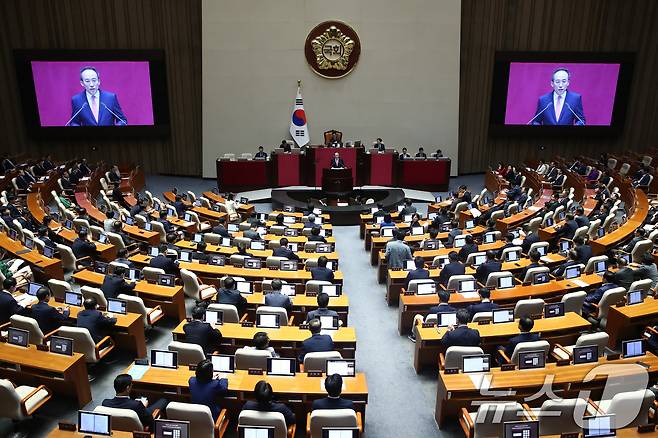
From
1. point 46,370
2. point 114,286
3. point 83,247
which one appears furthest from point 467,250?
point 83,247

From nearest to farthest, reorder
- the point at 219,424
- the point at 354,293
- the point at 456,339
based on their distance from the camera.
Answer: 1. the point at 219,424
2. the point at 456,339
3. the point at 354,293

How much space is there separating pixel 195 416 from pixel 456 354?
3165 millimetres

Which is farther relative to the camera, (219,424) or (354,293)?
(354,293)

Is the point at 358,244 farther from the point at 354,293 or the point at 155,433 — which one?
the point at 155,433

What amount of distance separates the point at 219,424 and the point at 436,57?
18.2m

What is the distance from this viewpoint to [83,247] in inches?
423

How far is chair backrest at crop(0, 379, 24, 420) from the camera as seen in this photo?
575cm

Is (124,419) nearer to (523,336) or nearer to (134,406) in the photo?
(134,406)

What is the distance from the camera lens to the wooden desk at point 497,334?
7.32 metres

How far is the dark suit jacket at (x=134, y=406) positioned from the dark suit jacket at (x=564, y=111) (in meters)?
20.2

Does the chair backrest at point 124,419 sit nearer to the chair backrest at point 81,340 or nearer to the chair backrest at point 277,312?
the chair backrest at point 81,340

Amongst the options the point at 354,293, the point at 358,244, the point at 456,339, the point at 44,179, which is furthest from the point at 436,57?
the point at 456,339

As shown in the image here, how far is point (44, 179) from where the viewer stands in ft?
55.3

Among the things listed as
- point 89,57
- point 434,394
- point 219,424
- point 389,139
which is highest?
point 89,57
